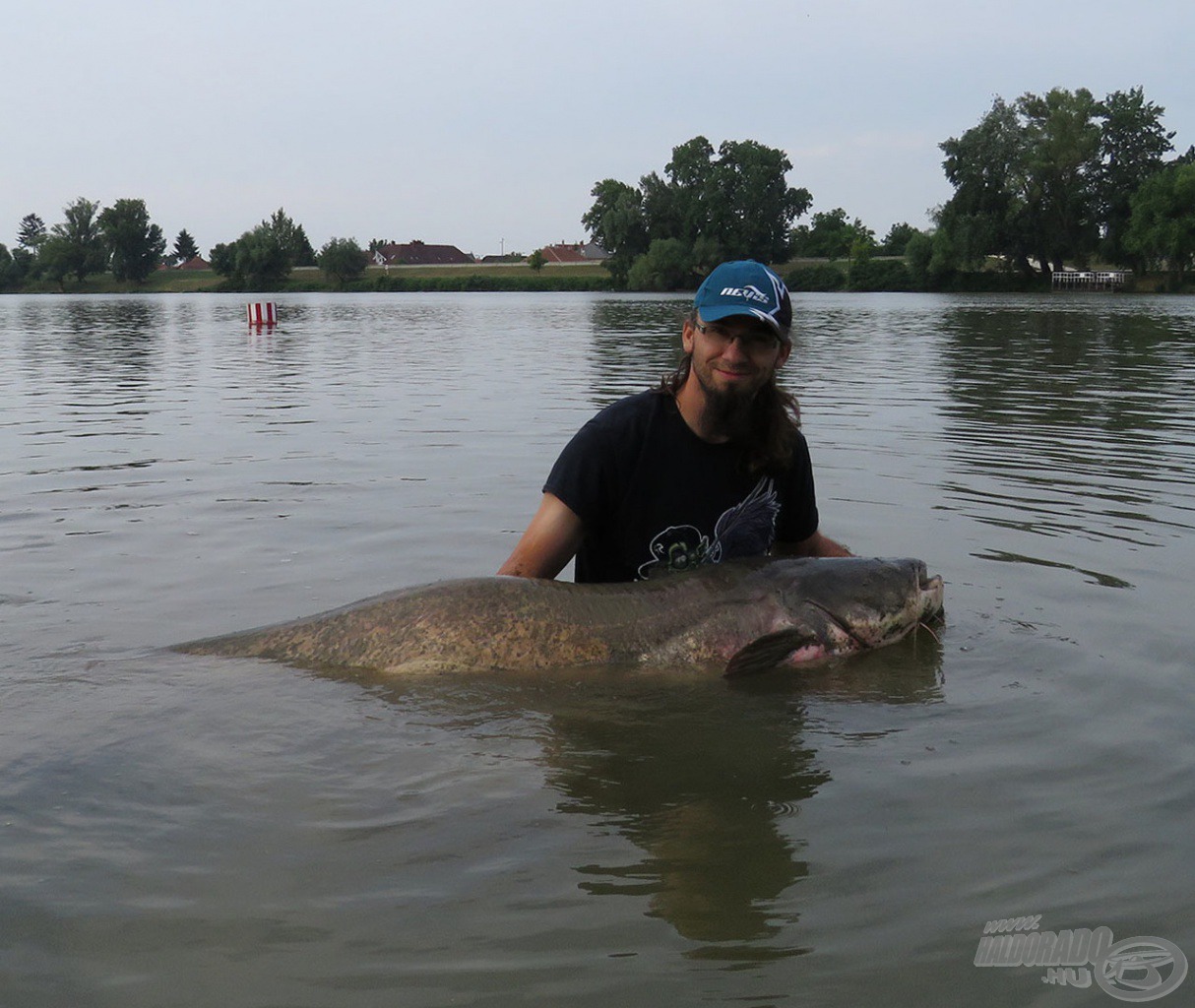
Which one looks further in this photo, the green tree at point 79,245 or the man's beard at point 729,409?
the green tree at point 79,245

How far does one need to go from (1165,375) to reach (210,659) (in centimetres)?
1716

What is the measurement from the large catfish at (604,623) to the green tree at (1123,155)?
84785 mm

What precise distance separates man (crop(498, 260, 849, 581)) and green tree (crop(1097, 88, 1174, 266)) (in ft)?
278

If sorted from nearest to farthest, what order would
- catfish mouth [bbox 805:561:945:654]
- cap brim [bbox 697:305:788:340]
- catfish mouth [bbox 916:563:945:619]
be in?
cap brim [bbox 697:305:788:340] < catfish mouth [bbox 805:561:945:654] < catfish mouth [bbox 916:563:945:619]

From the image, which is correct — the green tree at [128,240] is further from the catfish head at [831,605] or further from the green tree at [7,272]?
the catfish head at [831,605]

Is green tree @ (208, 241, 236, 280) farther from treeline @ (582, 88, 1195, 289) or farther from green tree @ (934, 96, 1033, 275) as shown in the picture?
green tree @ (934, 96, 1033, 275)

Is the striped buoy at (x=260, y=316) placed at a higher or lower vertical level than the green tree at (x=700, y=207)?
lower

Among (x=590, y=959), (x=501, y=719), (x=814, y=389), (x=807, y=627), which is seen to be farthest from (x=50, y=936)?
(x=814, y=389)

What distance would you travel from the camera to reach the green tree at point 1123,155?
269 feet

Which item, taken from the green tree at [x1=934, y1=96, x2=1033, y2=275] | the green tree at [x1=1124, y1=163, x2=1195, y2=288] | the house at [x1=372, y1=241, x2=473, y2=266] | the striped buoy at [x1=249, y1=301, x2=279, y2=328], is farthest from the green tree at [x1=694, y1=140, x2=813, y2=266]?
the striped buoy at [x1=249, y1=301, x2=279, y2=328]

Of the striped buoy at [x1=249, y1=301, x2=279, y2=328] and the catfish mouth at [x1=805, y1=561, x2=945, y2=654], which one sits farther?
the striped buoy at [x1=249, y1=301, x2=279, y2=328]

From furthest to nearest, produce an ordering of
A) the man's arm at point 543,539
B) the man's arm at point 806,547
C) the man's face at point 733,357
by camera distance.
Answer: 1. the man's arm at point 806,547
2. the man's arm at point 543,539
3. the man's face at point 733,357

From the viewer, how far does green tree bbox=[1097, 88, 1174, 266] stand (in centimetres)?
8212

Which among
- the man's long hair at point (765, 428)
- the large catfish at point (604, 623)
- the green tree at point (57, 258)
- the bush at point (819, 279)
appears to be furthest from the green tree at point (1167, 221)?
the green tree at point (57, 258)
